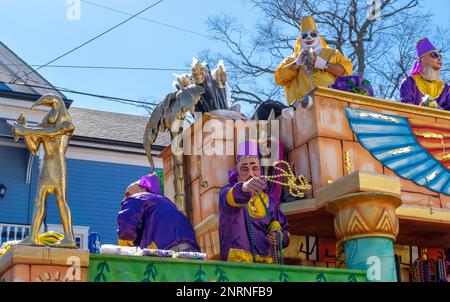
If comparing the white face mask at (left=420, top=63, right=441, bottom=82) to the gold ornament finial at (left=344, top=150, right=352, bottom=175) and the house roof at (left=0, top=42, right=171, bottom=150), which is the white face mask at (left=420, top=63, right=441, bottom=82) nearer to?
the gold ornament finial at (left=344, top=150, right=352, bottom=175)

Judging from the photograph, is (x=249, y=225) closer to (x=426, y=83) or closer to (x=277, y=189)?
(x=277, y=189)

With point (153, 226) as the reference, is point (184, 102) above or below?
above

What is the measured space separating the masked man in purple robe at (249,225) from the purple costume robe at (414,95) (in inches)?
101

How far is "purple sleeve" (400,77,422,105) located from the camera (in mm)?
7742

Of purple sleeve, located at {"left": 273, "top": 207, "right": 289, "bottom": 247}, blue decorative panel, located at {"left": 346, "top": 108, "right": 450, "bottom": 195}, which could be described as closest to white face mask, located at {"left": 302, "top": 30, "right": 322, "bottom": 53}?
blue decorative panel, located at {"left": 346, "top": 108, "right": 450, "bottom": 195}

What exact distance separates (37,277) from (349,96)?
12.7 ft

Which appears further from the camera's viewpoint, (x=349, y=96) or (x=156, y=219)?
(x=349, y=96)

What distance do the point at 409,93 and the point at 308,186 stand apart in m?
2.02

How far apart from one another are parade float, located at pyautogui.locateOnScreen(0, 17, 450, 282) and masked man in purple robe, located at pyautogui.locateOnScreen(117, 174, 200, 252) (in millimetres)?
504

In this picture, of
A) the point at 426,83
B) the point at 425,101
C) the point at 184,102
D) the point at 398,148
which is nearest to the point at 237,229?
the point at 398,148

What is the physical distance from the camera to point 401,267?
7570 millimetres

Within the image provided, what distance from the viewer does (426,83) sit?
26.3 feet

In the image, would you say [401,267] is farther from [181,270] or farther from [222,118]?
[181,270]

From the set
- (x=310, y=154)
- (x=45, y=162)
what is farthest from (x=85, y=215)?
(x=45, y=162)
